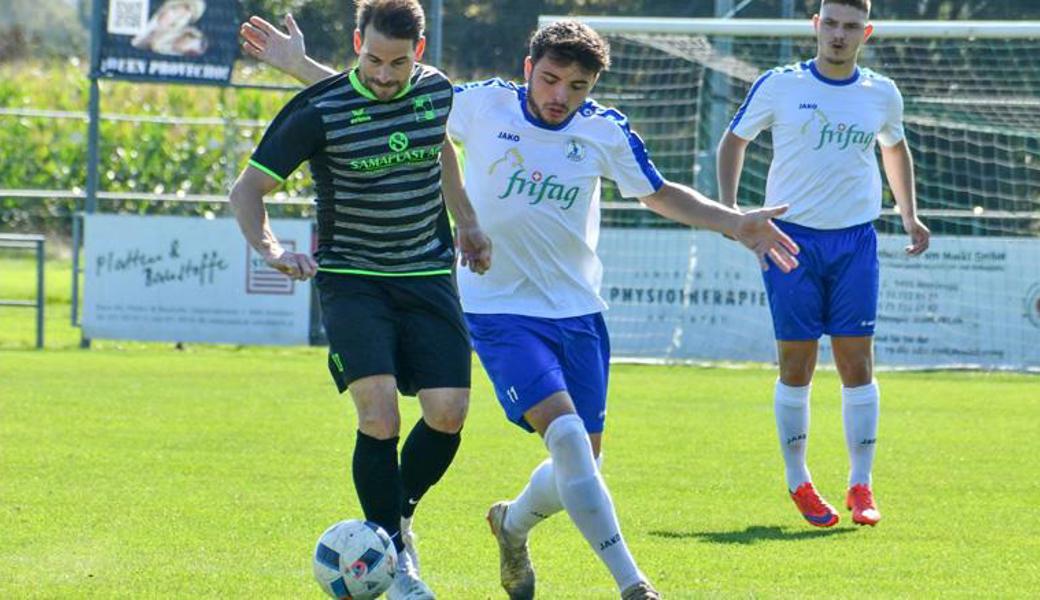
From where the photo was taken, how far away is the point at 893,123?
925 centimetres

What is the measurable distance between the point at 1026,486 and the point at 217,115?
82.9 feet

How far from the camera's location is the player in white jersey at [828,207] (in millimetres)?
8891

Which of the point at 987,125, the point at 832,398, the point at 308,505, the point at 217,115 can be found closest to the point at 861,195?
the point at 308,505

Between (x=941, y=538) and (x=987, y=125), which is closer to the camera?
(x=941, y=538)

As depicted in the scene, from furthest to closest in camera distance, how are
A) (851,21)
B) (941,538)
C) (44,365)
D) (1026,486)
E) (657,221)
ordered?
(657,221)
(44,365)
(1026,486)
(851,21)
(941,538)

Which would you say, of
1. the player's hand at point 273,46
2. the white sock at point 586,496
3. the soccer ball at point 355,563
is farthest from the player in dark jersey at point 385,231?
the player's hand at point 273,46

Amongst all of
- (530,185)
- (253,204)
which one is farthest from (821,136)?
(253,204)

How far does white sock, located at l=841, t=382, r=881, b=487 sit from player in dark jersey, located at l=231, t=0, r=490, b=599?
9.13ft

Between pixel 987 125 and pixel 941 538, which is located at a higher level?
pixel 987 125

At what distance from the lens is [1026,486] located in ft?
32.6

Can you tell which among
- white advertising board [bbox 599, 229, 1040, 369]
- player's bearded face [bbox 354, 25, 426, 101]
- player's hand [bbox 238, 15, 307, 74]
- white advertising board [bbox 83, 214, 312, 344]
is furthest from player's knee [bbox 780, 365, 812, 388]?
white advertising board [bbox 83, 214, 312, 344]

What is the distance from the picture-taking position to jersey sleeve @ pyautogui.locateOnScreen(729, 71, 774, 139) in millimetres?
9102

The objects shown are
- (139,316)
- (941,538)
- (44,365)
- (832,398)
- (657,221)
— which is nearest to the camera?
(941,538)

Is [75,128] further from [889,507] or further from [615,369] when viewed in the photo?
[889,507]
